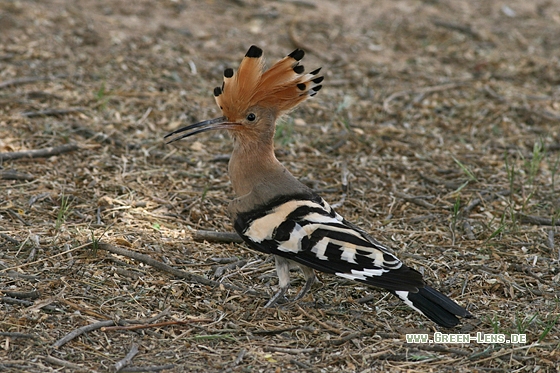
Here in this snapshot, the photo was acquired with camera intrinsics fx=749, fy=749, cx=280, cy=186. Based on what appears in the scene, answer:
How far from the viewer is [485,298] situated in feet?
11.5

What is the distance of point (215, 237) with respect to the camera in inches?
156

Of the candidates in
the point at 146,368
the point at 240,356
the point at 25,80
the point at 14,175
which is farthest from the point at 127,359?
the point at 25,80

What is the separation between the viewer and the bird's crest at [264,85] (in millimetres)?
Answer: 3615

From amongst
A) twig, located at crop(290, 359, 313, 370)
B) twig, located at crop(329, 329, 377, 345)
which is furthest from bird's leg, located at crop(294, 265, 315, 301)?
twig, located at crop(290, 359, 313, 370)

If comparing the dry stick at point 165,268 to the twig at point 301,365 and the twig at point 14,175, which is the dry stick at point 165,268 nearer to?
the twig at point 301,365

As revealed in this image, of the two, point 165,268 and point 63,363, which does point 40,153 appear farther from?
point 63,363

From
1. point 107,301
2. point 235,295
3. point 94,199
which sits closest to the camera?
point 107,301

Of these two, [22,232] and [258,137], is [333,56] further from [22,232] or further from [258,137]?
[22,232]

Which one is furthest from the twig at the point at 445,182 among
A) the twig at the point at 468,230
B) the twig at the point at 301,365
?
the twig at the point at 301,365

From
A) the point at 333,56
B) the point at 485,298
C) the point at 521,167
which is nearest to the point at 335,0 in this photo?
the point at 333,56

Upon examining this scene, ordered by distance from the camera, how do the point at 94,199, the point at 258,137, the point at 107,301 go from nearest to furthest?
the point at 107,301 → the point at 258,137 → the point at 94,199

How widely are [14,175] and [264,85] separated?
1586mm

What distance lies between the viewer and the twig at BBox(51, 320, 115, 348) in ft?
9.51

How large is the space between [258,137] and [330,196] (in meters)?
0.89
